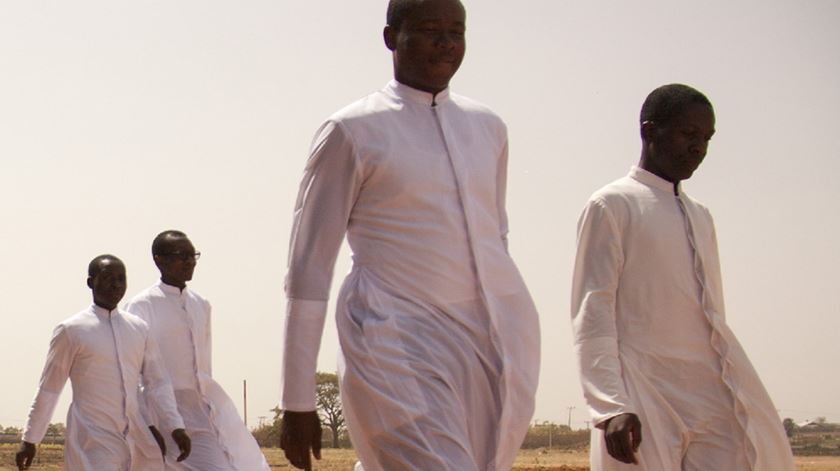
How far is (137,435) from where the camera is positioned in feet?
49.6

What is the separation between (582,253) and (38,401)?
735cm

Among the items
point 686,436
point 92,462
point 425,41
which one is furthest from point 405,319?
point 92,462

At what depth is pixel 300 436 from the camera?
616 cm

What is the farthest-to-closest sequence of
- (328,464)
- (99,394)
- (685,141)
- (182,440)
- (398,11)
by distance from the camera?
(328,464)
(182,440)
(99,394)
(685,141)
(398,11)

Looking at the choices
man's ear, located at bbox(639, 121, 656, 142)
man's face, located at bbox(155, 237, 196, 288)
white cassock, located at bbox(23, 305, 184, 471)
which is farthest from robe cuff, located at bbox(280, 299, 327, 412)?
man's face, located at bbox(155, 237, 196, 288)

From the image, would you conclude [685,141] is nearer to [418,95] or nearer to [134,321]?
[418,95]

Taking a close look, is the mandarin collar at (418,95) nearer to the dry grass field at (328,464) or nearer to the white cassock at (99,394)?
the white cassock at (99,394)

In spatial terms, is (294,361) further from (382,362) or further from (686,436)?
(686,436)

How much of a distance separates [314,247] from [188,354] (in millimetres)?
10393

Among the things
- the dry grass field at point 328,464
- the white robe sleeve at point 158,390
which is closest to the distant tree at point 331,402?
the dry grass field at point 328,464

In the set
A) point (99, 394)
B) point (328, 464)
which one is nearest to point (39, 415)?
point (99, 394)

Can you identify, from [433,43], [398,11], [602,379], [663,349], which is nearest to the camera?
[433,43]

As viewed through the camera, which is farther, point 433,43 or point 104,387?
point 104,387

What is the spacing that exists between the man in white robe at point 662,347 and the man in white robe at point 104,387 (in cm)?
661
